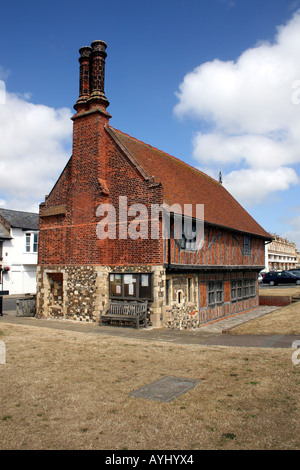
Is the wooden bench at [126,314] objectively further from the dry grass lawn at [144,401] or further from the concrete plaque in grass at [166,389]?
the concrete plaque in grass at [166,389]

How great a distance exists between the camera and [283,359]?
8.21 metres

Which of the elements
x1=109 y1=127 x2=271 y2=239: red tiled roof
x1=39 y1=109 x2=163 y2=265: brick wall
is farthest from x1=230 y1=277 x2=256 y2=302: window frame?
x1=39 y1=109 x2=163 y2=265: brick wall

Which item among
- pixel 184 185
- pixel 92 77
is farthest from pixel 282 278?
pixel 92 77

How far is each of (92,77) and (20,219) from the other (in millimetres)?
24173

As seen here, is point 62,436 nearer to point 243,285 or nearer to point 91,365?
point 91,365

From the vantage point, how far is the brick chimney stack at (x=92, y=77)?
15.9m

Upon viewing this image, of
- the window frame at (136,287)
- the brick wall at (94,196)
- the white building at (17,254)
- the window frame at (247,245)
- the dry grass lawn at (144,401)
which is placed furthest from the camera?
the white building at (17,254)

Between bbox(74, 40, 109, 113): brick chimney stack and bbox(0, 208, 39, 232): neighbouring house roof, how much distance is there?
850 inches

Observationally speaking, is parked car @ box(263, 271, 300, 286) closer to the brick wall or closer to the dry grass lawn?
the brick wall

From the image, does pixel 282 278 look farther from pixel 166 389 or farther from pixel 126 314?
pixel 166 389

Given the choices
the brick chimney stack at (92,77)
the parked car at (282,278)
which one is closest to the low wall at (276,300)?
the parked car at (282,278)

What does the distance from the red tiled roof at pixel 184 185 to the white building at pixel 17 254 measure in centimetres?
1961

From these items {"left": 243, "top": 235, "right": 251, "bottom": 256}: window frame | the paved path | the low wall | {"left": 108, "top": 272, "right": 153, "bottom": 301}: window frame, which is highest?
{"left": 243, "top": 235, "right": 251, "bottom": 256}: window frame
